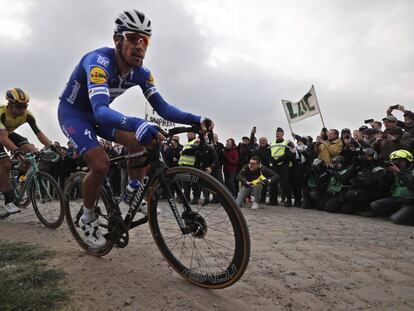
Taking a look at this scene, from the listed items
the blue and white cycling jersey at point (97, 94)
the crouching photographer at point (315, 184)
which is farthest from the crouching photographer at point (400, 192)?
the blue and white cycling jersey at point (97, 94)

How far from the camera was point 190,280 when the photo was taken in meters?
3.30

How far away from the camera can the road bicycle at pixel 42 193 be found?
243 inches

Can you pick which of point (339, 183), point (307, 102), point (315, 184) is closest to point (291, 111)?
point (307, 102)

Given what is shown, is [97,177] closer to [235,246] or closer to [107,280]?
[107,280]

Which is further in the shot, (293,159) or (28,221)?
(293,159)

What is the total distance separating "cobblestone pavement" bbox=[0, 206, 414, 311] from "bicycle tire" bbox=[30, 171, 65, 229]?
18 centimetres

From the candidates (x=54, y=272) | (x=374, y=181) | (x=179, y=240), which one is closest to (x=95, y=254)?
(x=54, y=272)

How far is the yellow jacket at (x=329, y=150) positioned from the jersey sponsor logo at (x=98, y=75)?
8015 mm

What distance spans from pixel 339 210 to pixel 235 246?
7187 mm

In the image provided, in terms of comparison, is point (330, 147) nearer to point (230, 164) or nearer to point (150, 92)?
point (230, 164)

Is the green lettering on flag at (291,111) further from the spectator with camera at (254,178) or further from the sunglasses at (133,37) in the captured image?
the sunglasses at (133,37)

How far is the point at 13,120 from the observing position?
699 cm

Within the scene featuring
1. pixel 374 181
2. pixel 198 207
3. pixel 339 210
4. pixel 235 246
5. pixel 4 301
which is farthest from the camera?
pixel 339 210

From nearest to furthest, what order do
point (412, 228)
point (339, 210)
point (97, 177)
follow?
1. point (97, 177)
2. point (412, 228)
3. point (339, 210)
